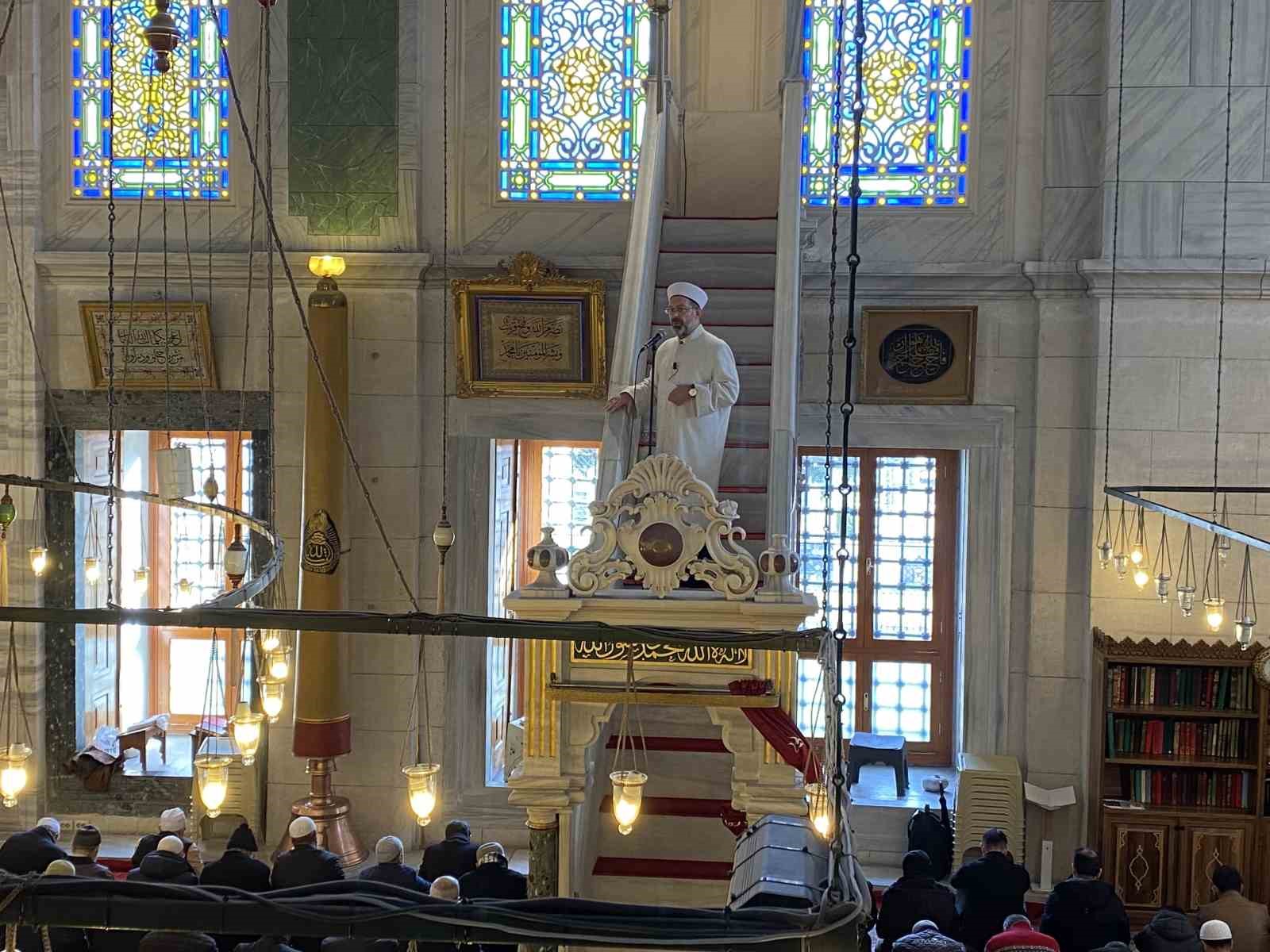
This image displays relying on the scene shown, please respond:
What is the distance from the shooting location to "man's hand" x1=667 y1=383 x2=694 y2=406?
6.56 m

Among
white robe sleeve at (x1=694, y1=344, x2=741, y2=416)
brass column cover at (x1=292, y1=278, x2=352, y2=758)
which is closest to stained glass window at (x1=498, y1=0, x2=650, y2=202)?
brass column cover at (x1=292, y1=278, x2=352, y2=758)

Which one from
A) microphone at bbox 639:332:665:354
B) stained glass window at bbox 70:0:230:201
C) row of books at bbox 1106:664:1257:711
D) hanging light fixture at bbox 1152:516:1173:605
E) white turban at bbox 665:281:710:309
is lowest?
row of books at bbox 1106:664:1257:711

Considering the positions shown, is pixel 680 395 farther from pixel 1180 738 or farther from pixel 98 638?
pixel 98 638

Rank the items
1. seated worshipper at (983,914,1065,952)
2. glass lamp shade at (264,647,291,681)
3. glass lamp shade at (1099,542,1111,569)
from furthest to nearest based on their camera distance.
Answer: glass lamp shade at (1099,542,1111,569)
glass lamp shade at (264,647,291,681)
seated worshipper at (983,914,1065,952)

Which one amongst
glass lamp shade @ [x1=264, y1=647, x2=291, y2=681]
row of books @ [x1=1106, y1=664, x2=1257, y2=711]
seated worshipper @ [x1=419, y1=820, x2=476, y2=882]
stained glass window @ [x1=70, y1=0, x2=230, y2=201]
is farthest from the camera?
stained glass window @ [x1=70, y1=0, x2=230, y2=201]

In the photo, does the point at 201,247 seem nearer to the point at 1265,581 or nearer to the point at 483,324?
the point at 483,324

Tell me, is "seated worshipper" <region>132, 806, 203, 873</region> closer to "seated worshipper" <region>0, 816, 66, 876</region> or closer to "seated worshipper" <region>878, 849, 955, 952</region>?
"seated worshipper" <region>0, 816, 66, 876</region>

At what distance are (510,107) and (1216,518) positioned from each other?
4818 mm

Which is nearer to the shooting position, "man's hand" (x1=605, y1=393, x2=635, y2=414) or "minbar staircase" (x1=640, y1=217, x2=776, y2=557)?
"man's hand" (x1=605, y1=393, x2=635, y2=414)

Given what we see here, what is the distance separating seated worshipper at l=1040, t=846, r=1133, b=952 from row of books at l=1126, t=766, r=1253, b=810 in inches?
68.3

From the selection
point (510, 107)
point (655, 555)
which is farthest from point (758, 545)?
point (510, 107)

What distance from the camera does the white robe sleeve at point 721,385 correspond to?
6.61 m

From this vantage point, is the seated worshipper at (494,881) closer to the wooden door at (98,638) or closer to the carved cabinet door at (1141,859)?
the carved cabinet door at (1141,859)

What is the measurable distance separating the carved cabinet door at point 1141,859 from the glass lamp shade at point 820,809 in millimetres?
3836
